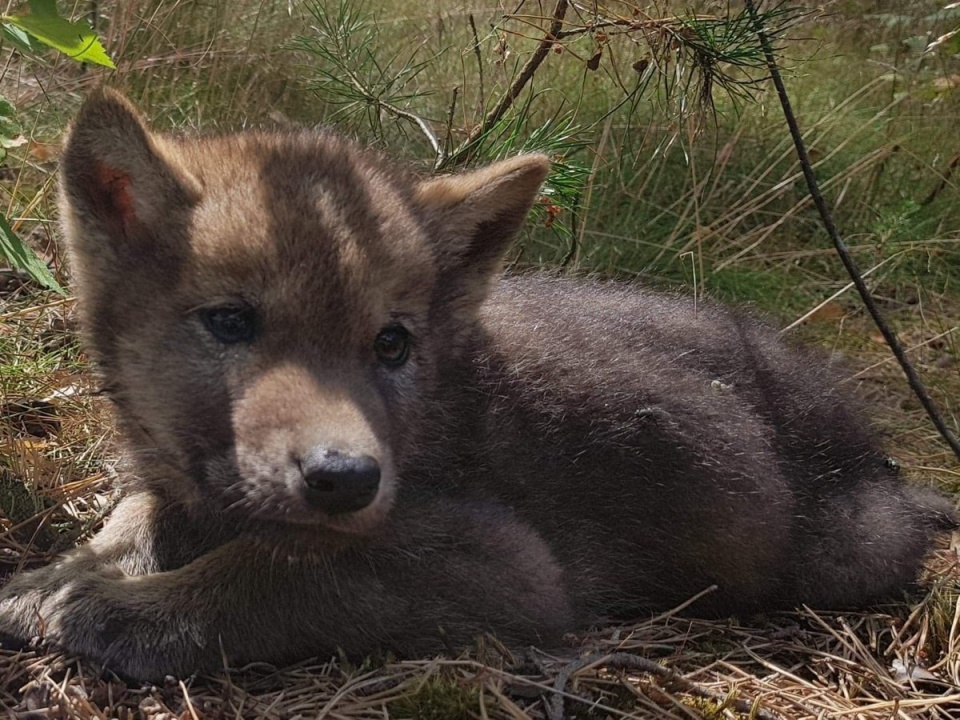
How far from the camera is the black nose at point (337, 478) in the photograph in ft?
8.32

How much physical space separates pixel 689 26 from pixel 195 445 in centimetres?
256

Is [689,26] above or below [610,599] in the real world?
above

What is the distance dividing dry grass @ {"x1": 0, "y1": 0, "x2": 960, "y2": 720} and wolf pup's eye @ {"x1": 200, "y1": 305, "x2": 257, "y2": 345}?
96 centimetres

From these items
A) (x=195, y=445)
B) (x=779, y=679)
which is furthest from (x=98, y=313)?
(x=779, y=679)

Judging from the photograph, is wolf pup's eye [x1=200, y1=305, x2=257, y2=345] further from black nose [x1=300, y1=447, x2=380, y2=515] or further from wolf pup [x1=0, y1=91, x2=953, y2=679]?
black nose [x1=300, y1=447, x2=380, y2=515]

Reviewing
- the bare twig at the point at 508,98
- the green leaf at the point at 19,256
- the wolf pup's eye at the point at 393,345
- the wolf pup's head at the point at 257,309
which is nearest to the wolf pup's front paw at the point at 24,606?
the wolf pup's head at the point at 257,309

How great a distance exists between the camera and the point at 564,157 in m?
4.92

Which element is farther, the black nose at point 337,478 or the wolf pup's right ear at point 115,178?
the wolf pup's right ear at point 115,178

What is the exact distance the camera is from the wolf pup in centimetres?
289

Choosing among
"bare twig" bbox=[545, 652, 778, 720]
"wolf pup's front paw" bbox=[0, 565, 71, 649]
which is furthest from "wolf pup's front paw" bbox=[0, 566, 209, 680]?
"bare twig" bbox=[545, 652, 778, 720]

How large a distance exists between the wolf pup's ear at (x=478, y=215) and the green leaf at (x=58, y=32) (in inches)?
43.7

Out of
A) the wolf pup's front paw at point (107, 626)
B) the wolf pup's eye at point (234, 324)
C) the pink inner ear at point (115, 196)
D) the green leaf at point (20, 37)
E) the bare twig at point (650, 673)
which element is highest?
the green leaf at point (20, 37)

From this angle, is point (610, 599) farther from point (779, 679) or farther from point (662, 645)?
point (779, 679)

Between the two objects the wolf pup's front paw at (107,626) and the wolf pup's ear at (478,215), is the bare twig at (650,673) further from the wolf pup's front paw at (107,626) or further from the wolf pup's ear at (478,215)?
the wolf pup's ear at (478,215)
